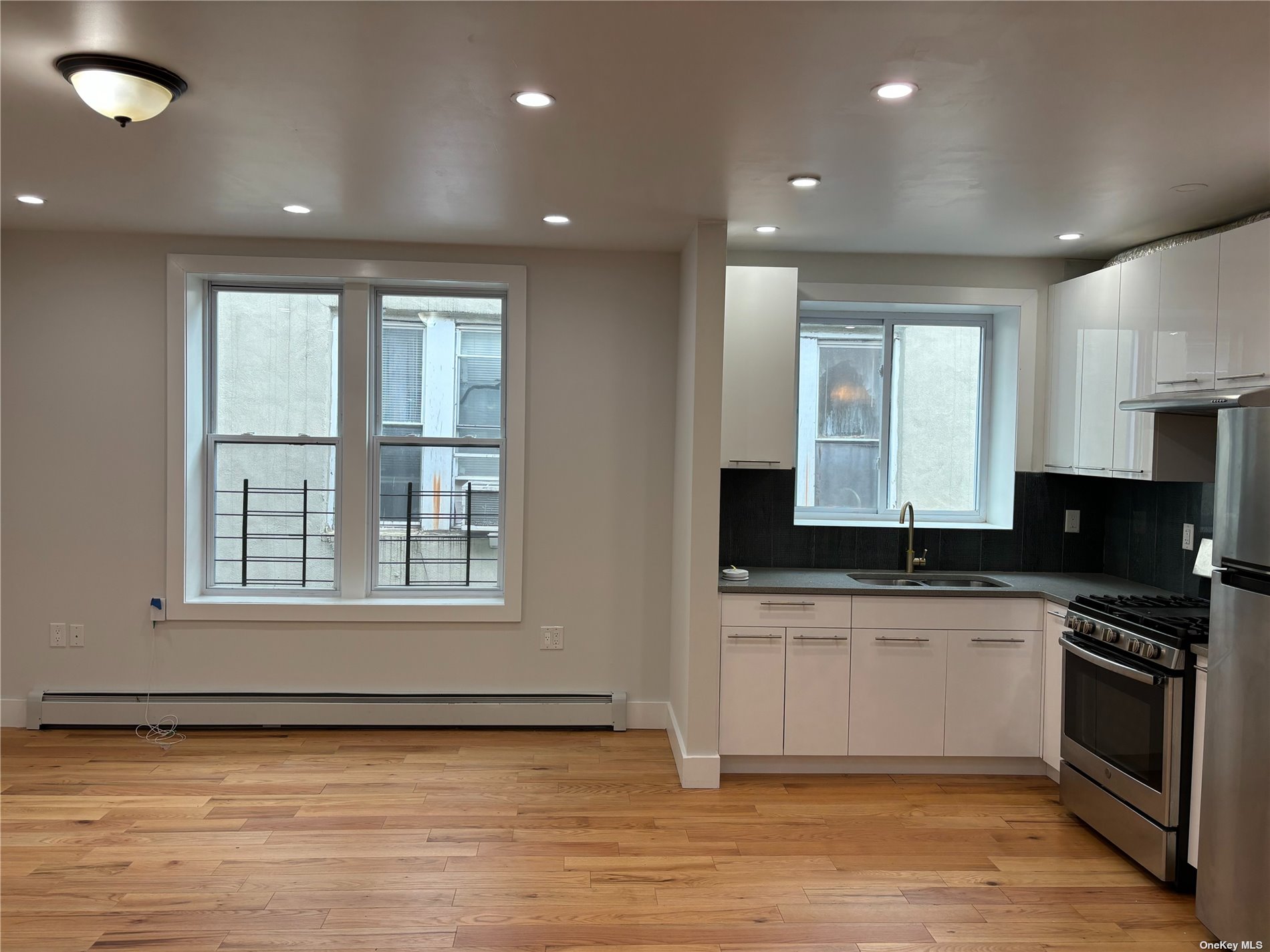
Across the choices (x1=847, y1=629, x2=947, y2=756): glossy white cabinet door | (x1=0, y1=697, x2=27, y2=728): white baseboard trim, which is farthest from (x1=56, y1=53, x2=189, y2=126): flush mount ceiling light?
(x1=0, y1=697, x2=27, y2=728): white baseboard trim

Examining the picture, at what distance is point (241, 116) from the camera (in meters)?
2.67

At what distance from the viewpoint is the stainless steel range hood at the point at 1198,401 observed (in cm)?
266

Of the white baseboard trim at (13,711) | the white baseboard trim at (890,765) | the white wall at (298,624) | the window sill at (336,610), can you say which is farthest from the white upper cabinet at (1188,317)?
the white baseboard trim at (13,711)

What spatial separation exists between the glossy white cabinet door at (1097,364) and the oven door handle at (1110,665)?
2.81 feet

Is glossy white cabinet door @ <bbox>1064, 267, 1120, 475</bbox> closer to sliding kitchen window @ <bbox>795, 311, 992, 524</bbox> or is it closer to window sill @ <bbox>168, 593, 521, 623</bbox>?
sliding kitchen window @ <bbox>795, 311, 992, 524</bbox>

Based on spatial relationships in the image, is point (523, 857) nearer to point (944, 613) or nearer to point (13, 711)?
point (944, 613)

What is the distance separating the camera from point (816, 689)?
13.4 feet

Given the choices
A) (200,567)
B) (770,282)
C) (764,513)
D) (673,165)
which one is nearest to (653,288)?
(770,282)

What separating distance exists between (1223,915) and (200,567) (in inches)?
180

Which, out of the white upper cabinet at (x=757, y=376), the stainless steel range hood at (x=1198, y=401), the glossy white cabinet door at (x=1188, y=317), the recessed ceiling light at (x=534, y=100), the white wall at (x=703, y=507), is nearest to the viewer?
the recessed ceiling light at (x=534, y=100)

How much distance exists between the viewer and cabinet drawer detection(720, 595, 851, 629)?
4.04m

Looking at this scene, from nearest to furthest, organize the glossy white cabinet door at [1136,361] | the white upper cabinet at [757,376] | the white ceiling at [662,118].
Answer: the white ceiling at [662,118]
the glossy white cabinet door at [1136,361]
the white upper cabinet at [757,376]

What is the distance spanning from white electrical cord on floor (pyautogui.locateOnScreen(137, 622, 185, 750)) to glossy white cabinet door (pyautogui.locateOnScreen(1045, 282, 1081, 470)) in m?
4.51

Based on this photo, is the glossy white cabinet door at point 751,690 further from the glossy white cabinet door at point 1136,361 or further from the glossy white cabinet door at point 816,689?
the glossy white cabinet door at point 1136,361
